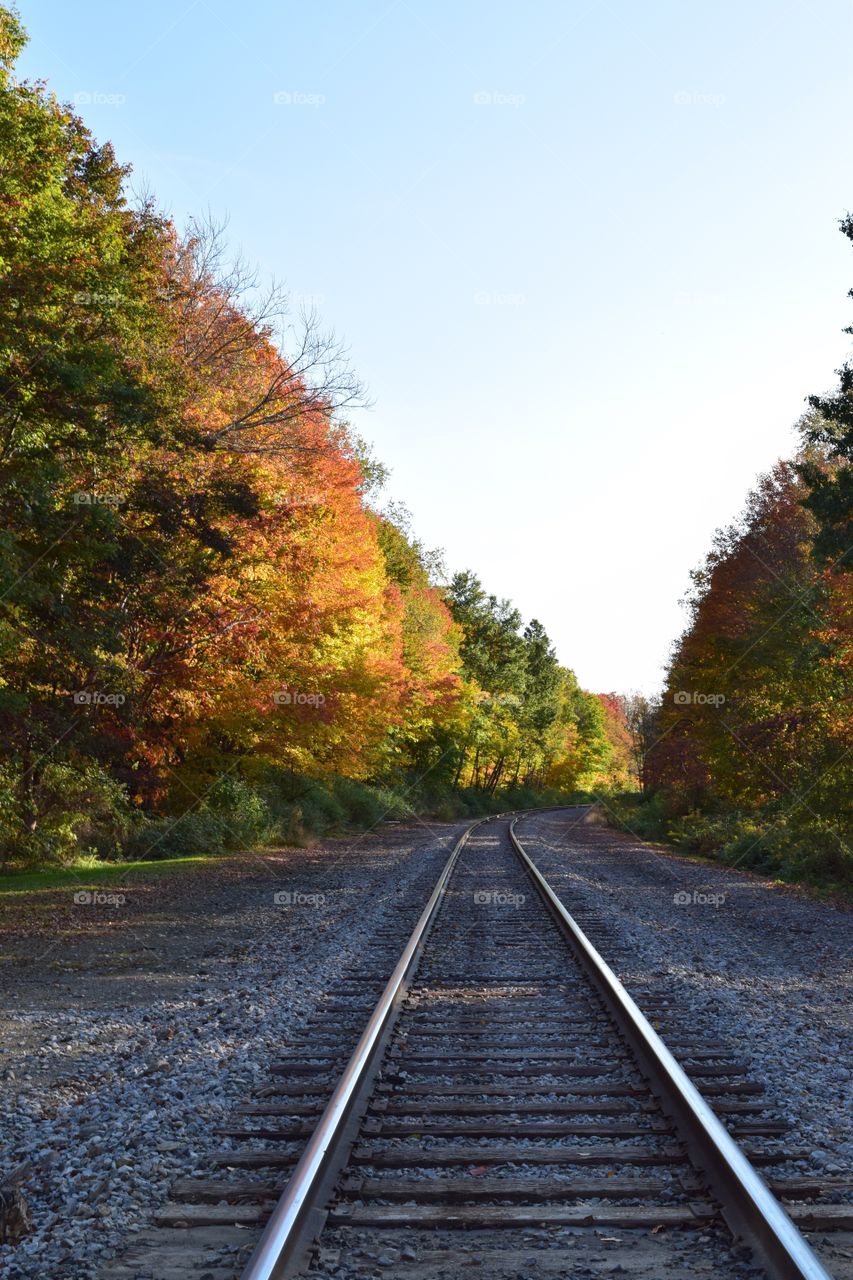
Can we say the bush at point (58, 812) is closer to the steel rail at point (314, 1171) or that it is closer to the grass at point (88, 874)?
the grass at point (88, 874)

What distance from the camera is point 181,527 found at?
1691cm

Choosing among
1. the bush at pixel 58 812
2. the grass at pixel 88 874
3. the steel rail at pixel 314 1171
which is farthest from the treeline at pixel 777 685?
the steel rail at pixel 314 1171

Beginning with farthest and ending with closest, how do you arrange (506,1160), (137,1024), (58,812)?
1. (58,812)
2. (137,1024)
3. (506,1160)

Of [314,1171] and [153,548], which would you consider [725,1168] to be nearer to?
[314,1171]

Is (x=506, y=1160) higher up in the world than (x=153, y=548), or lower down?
lower down

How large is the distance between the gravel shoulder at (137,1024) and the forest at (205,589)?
8.49ft

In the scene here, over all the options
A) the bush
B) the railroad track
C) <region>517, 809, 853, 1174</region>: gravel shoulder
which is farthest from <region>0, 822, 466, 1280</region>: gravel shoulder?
<region>517, 809, 853, 1174</region>: gravel shoulder

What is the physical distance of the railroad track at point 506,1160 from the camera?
373cm

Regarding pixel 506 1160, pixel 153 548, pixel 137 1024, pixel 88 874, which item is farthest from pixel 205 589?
pixel 506 1160

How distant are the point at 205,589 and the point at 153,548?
1.67 m

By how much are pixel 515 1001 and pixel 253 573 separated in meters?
14.0

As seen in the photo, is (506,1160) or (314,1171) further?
(506,1160)

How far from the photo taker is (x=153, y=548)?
1566 cm

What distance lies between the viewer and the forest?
44.4 feet
